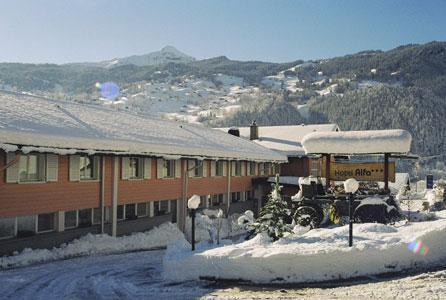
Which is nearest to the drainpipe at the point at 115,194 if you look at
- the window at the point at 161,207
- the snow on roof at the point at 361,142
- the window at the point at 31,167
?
the window at the point at 31,167

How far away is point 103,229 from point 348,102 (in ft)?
592

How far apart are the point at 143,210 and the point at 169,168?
10.0ft

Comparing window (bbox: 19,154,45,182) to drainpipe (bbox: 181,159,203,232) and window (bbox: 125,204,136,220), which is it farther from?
drainpipe (bbox: 181,159,203,232)

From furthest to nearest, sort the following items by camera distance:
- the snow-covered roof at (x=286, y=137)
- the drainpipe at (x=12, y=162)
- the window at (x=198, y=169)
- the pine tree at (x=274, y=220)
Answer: the snow-covered roof at (x=286, y=137) < the window at (x=198, y=169) < the drainpipe at (x=12, y=162) < the pine tree at (x=274, y=220)

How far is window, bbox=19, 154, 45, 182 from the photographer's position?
695 inches

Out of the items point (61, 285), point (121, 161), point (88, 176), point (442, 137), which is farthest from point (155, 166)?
point (442, 137)

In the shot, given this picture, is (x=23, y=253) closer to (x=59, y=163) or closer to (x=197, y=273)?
(x=59, y=163)

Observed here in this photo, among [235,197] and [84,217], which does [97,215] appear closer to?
[84,217]

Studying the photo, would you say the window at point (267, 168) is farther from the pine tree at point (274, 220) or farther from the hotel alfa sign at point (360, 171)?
the pine tree at point (274, 220)

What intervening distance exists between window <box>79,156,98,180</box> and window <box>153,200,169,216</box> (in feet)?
17.0

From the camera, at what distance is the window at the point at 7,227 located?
1689 cm

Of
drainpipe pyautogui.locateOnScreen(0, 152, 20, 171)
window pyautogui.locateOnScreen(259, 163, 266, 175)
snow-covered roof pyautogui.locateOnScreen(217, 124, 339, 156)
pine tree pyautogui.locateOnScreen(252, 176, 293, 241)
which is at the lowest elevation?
pine tree pyautogui.locateOnScreen(252, 176, 293, 241)

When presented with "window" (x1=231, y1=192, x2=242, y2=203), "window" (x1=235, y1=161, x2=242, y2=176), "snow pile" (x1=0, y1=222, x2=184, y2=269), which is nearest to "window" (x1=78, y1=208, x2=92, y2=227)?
"snow pile" (x1=0, y1=222, x2=184, y2=269)

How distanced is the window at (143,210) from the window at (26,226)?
257 inches
